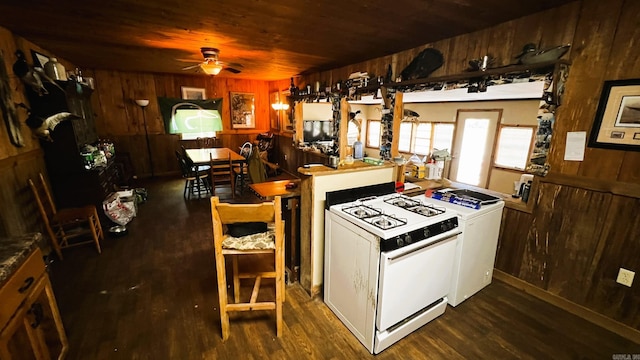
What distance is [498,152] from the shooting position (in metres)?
5.67

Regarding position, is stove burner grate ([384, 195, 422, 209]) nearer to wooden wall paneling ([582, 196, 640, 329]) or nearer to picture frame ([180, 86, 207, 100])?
wooden wall paneling ([582, 196, 640, 329])

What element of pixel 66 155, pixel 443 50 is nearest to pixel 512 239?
pixel 443 50

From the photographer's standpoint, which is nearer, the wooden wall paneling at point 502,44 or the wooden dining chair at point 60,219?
the wooden wall paneling at point 502,44

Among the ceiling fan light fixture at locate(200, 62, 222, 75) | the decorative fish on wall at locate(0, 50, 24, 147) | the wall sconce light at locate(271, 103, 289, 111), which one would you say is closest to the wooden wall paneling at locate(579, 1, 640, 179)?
the ceiling fan light fixture at locate(200, 62, 222, 75)

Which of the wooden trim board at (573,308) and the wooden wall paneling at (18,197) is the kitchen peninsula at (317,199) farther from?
the wooden wall paneling at (18,197)

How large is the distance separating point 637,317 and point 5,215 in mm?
5117

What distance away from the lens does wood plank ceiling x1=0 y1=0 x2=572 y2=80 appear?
1.97 metres

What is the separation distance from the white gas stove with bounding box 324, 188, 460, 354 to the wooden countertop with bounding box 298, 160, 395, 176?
0.21 m

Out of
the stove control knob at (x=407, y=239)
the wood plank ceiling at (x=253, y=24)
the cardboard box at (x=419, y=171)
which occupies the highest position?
the wood plank ceiling at (x=253, y=24)

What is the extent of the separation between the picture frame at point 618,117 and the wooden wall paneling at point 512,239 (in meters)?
0.77

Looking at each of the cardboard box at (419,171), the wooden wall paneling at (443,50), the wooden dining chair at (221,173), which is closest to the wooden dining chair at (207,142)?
the wooden dining chair at (221,173)

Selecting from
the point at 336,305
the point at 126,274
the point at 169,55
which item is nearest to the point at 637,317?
the point at 336,305

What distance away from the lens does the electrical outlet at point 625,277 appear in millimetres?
1808

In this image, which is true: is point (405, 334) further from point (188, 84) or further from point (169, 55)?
point (188, 84)
